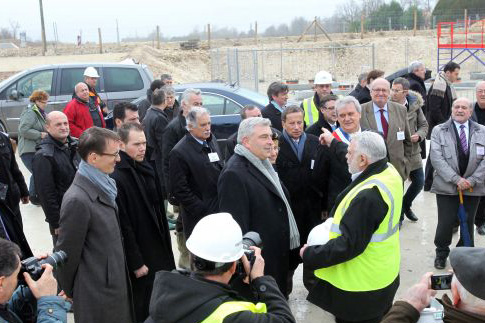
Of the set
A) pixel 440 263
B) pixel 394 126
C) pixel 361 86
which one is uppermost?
pixel 361 86

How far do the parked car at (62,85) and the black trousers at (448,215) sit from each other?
861 centimetres

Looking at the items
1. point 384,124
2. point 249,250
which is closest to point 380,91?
point 384,124

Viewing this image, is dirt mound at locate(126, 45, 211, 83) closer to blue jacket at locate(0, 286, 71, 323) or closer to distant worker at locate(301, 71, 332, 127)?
distant worker at locate(301, 71, 332, 127)

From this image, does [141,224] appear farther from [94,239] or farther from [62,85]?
[62,85]

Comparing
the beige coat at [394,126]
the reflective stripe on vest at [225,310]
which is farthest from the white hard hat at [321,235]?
the beige coat at [394,126]

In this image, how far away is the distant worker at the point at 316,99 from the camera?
7.20 meters

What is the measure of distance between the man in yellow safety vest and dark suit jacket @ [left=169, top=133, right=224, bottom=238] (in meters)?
1.62

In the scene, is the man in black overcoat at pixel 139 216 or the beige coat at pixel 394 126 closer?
the man in black overcoat at pixel 139 216

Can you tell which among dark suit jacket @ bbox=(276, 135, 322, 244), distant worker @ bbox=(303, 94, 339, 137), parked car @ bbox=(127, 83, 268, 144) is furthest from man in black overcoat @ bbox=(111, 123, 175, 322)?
parked car @ bbox=(127, 83, 268, 144)

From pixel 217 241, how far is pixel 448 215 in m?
4.13

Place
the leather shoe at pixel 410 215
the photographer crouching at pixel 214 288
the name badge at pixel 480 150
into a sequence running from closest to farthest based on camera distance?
the photographer crouching at pixel 214 288
the name badge at pixel 480 150
the leather shoe at pixel 410 215

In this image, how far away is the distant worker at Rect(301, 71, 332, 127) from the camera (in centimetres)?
720

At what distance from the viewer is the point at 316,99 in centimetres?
723

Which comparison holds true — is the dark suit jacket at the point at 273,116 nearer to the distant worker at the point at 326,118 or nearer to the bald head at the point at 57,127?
the distant worker at the point at 326,118
